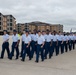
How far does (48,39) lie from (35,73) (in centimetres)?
443

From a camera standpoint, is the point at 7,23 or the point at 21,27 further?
the point at 21,27

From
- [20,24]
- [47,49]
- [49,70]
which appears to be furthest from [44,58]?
[20,24]

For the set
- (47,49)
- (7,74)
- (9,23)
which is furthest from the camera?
(9,23)

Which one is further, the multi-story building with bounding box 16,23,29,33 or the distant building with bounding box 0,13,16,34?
the multi-story building with bounding box 16,23,29,33

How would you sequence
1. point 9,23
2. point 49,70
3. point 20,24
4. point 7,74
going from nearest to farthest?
point 7,74 < point 49,70 < point 9,23 < point 20,24

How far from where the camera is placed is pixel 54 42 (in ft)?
41.7

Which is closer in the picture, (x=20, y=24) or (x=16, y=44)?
(x=16, y=44)

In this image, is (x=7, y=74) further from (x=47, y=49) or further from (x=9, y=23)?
(x=9, y=23)

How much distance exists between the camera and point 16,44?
10.6 m

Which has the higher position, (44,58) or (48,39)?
(48,39)

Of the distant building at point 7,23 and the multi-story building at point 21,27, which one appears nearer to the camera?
the distant building at point 7,23

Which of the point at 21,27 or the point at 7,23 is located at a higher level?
the point at 7,23

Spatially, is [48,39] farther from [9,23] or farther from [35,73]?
[9,23]

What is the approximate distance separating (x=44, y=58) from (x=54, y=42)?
77.5 inches
